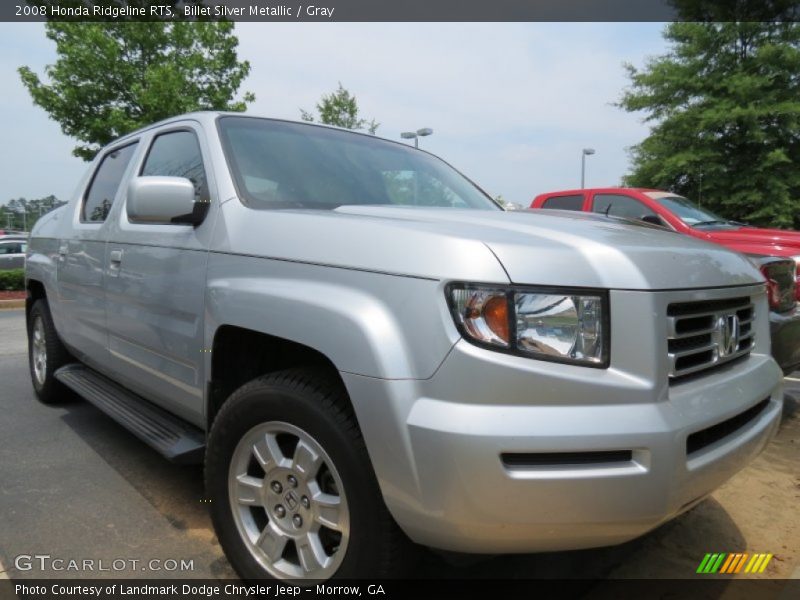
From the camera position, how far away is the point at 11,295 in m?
13.3

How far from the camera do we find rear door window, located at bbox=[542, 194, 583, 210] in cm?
712

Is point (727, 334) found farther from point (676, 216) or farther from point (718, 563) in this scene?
point (676, 216)

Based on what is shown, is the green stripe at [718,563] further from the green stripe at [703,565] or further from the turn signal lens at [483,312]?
the turn signal lens at [483,312]

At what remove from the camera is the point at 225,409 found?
2076 millimetres

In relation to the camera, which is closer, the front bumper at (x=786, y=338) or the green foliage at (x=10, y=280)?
the front bumper at (x=786, y=338)

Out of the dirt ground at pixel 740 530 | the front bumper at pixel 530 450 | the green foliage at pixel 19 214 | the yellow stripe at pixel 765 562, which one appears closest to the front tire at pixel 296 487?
the front bumper at pixel 530 450

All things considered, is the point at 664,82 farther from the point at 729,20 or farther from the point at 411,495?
the point at 411,495

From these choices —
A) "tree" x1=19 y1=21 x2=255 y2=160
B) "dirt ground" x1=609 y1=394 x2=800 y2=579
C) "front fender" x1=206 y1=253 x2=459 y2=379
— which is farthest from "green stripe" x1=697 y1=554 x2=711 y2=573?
"tree" x1=19 y1=21 x2=255 y2=160

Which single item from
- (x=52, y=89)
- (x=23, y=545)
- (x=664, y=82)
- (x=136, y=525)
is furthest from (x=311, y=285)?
(x=664, y=82)

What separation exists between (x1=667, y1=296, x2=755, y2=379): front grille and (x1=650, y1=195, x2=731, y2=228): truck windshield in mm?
4501

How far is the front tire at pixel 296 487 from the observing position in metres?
1.69

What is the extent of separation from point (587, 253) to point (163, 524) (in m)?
2.13

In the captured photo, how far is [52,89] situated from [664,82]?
16.0 m

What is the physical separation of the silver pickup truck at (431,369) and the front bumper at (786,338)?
120 cm
